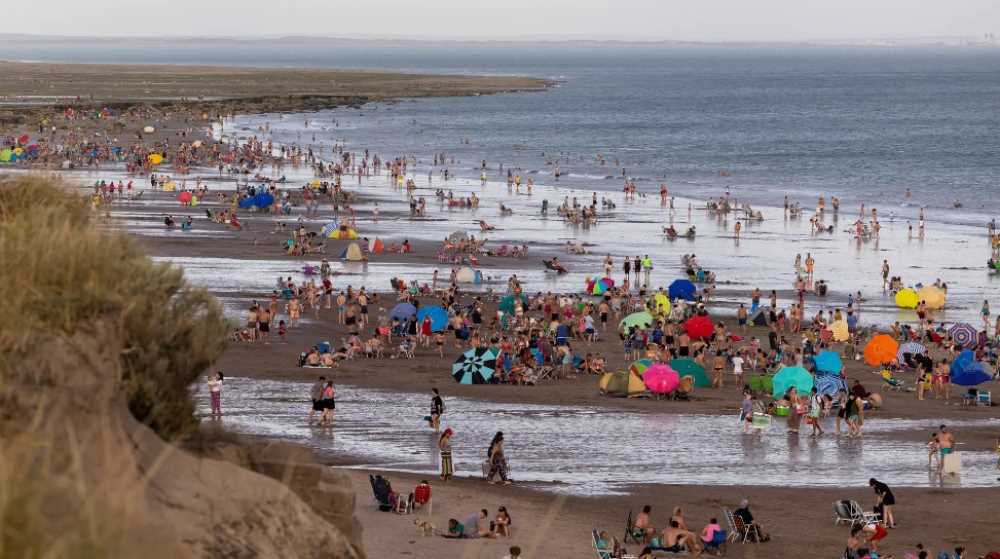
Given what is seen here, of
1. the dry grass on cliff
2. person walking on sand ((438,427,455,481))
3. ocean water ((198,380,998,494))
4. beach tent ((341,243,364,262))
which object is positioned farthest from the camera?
beach tent ((341,243,364,262))

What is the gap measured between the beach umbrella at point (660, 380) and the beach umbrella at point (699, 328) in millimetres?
5223

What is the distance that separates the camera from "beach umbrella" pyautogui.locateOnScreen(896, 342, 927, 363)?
30.0m

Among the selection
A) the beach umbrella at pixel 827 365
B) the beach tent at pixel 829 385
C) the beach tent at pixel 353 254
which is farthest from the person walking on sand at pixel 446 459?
the beach tent at pixel 353 254

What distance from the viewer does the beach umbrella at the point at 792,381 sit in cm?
2577

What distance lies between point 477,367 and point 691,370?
4351 mm

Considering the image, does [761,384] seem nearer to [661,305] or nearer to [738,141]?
[661,305]

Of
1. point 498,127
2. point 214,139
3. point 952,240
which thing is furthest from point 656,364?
point 498,127

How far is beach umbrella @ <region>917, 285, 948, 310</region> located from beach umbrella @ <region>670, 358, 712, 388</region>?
1269 cm

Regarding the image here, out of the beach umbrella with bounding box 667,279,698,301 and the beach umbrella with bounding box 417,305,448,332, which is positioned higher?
the beach umbrella with bounding box 417,305,448,332

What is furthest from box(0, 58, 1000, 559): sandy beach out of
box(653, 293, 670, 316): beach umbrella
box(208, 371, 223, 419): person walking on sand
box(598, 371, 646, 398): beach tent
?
box(653, 293, 670, 316): beach umbrella

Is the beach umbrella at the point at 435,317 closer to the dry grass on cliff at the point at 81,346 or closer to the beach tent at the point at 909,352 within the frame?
the beach tent at the point at 909,352

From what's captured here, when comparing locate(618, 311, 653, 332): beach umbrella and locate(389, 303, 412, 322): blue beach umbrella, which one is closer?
locate(389, 303, 412, 322): blue beach umbrella

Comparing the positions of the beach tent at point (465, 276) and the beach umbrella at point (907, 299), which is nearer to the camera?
the beach umbrella at point (907, 299)

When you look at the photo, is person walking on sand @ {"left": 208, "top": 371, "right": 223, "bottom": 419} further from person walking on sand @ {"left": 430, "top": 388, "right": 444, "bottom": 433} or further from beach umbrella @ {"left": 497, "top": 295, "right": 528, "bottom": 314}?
beach umbrella @ {"left": 497, "top": 295, "right": 528, "bottom": 314}
